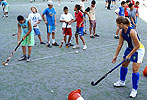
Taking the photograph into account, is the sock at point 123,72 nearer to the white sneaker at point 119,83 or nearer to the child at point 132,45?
the white sneaker at point 119,83

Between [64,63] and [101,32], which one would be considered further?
[101,32]

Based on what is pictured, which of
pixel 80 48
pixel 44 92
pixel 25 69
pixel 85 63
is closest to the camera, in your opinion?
pixel 44 92

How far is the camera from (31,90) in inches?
202

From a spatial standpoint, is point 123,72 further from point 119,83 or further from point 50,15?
point 50,15

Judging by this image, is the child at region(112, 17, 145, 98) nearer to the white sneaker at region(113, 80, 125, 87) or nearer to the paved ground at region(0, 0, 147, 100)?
the white sneaker at region(113, 80, 125, 87)

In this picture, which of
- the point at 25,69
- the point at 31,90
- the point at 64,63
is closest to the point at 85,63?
the point at 64,63

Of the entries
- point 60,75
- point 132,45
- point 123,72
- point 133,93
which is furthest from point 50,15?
point 133,93

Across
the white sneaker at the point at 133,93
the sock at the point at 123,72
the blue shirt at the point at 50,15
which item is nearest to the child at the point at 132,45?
the white sneaker at the point at 133,93

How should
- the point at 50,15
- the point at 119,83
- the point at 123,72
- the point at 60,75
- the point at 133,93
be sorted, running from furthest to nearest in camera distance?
the point at 50,15
the point at 60,75
the point at 119,83
the point at 123,72
the point at 133,93

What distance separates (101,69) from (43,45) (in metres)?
3.56

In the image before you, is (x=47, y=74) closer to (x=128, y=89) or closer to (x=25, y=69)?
(x=25, y=69)

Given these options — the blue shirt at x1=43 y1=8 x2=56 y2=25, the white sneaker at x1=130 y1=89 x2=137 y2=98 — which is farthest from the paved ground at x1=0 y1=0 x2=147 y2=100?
the blue shirt at x1=43 y1=8 x2=56 y2=25

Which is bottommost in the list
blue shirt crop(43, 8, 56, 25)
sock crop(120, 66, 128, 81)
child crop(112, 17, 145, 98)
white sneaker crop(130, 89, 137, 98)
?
white sneaker crop(130, 89, 137, 98)

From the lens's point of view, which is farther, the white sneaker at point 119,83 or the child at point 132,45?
the white sneaker at point 119,83
